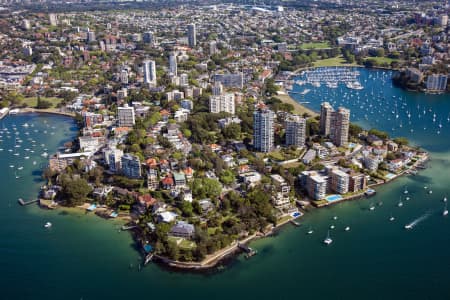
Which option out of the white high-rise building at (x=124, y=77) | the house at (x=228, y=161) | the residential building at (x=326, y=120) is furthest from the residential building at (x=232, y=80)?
the house at (x=228, y=161)

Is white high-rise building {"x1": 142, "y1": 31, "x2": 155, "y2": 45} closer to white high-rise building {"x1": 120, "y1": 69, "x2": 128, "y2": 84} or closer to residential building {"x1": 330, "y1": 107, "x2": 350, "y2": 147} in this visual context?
white high-rise building {"x1": 120, "y1": 69, "x2": 128, "y2": 84}

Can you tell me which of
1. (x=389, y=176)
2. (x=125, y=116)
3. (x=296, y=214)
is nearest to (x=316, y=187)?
(x=296, y=214)

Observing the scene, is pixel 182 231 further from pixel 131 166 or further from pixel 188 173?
pixel 131 166

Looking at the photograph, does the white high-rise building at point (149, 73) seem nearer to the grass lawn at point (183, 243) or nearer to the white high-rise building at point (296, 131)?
the white high-rise building at point (296, 131)

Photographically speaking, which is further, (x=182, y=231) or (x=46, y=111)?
(x=46, y=111)

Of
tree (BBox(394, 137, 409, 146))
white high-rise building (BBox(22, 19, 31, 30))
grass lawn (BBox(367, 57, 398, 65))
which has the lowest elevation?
tree (BBox(394, 137, 409, 146))

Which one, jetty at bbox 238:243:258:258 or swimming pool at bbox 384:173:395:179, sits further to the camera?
swimming pool at bbox 384:173:395:179

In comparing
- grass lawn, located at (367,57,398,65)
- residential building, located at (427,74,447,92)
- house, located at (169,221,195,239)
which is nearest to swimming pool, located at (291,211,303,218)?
house, located at (169,221,195,239)
